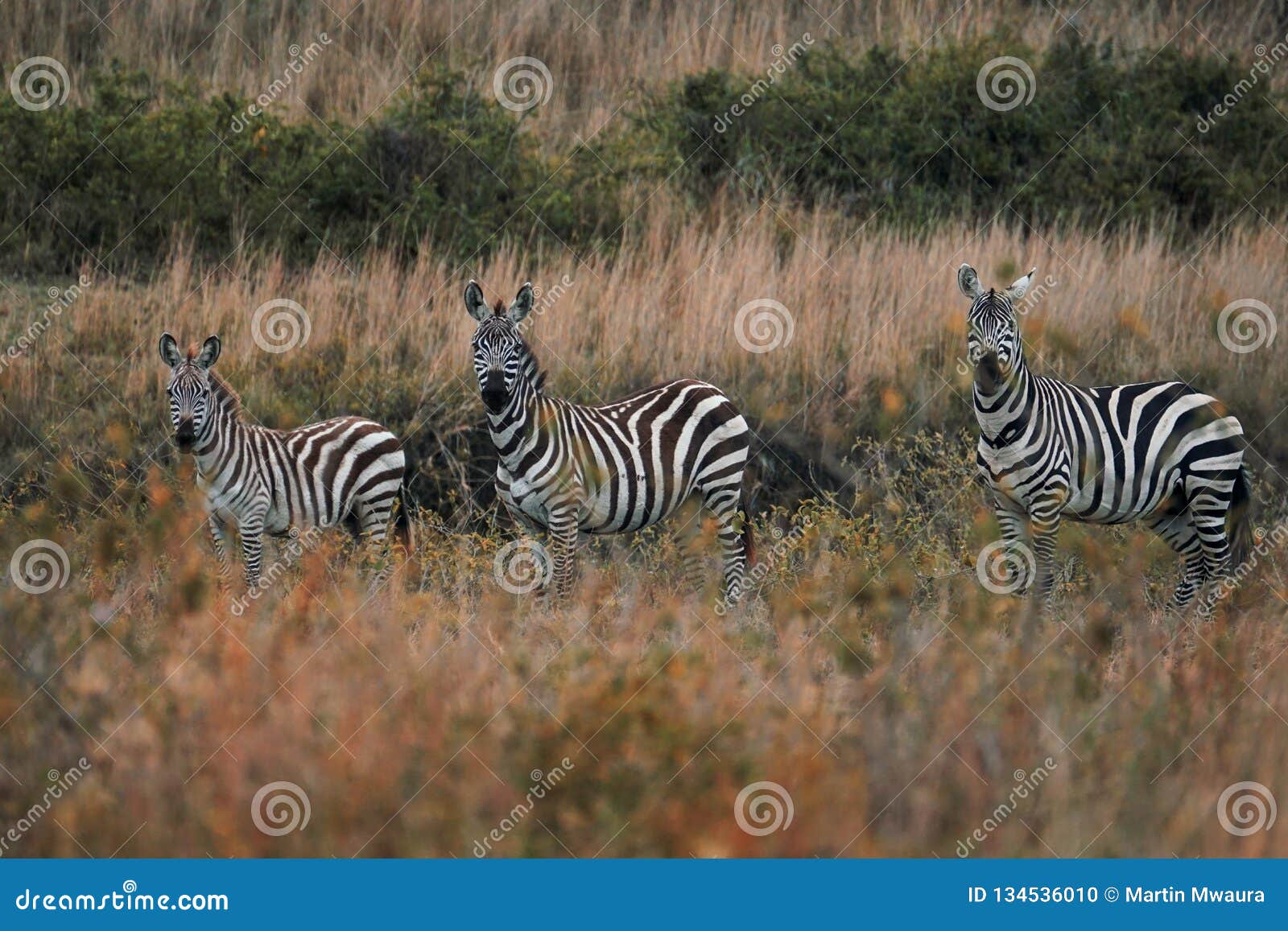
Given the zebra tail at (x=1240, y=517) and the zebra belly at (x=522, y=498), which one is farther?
the zebra tail at (x=1240, y=517)

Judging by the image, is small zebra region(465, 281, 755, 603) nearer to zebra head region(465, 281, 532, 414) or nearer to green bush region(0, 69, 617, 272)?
zebra head region(465, 281, 532, 414)

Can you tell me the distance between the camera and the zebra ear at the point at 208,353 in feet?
26.8

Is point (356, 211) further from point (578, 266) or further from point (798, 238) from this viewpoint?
point (798, 238)

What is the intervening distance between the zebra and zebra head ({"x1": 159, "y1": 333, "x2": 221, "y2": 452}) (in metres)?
4.16

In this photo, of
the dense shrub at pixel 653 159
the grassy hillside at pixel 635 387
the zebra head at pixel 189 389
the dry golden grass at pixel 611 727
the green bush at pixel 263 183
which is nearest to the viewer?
the dry golden grass at pixel 611 727

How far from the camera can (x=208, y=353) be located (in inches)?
325

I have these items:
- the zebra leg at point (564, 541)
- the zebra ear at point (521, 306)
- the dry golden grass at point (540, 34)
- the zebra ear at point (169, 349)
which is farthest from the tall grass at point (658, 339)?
the dry golden grass at point (540, 34)

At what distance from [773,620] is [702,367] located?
387cm

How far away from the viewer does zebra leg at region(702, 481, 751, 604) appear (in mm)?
8594

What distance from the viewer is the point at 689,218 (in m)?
14.6

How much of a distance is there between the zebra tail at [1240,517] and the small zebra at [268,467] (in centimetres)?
475

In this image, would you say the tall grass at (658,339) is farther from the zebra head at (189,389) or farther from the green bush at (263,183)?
the zebra head at (189,389)

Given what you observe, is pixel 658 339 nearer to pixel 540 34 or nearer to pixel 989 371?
pixel 989 371

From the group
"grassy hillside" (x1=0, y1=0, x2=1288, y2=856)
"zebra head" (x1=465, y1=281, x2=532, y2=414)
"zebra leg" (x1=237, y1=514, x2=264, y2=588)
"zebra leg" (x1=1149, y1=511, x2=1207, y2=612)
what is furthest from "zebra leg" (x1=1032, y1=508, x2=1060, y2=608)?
"zebra leg" (x1=237, y1=514, x2=264, y2=588)
